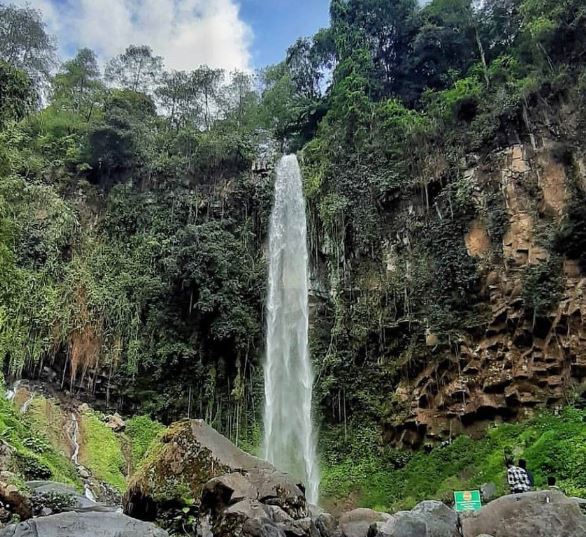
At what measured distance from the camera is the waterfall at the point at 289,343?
1686cm

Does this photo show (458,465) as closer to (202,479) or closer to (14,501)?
(202,479)

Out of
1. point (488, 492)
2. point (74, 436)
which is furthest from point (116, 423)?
point (488, 492)

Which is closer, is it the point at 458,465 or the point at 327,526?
the point at 327,526

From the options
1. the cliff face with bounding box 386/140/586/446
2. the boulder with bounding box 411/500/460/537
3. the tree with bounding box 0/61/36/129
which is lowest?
the boulder with bounding box 411/500/460/537

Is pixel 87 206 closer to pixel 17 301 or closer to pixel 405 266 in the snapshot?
pixel 17 301

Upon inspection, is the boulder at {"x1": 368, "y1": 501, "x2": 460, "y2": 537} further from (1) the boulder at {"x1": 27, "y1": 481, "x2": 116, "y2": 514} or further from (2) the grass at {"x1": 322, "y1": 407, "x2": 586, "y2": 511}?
(2) the grass at {"x1": 322, "y1": 407, "x2": 586, "y2": 511}

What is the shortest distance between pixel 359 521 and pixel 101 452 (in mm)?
10121

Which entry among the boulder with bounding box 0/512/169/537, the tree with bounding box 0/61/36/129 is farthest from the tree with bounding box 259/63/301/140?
the boulder with bounding box 0/512/169/537

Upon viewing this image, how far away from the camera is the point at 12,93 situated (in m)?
12.3

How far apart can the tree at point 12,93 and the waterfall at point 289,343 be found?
1044 centimetres

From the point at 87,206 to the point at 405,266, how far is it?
44.1ft

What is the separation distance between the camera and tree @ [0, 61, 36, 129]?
12.2 meters

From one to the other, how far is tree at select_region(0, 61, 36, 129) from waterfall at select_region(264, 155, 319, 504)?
34.2 ft

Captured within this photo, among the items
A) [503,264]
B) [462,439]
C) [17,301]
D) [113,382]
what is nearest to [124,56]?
[17,301]
